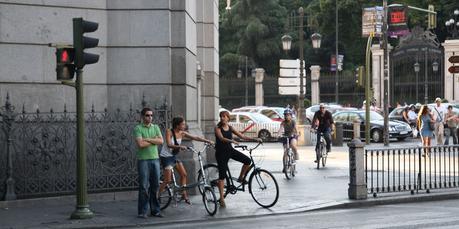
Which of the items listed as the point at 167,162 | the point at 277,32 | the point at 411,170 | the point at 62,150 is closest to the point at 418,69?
the point at 277,32

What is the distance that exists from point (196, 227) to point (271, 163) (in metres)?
11.8

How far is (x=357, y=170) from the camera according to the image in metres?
14.7

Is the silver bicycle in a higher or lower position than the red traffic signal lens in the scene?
lower

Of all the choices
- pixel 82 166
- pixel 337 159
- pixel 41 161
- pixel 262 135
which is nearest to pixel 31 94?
pixel 41 161

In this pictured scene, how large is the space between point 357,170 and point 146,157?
4023mm

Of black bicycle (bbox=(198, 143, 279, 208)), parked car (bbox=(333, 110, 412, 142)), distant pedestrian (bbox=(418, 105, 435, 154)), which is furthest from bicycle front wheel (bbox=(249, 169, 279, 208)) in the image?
parked car (bbox=(333, 110, 412, 142))

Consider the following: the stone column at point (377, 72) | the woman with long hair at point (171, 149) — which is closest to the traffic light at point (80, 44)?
the woman with long hair at point (171, 149)

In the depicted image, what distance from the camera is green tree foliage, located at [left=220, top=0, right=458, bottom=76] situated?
253ft

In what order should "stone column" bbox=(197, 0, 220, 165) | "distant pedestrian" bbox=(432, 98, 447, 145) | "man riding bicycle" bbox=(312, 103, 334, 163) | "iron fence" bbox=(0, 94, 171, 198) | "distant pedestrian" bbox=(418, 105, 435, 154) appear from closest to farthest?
1. "iron fence" bbox=(0, 94, 171, 198)
2. "man riding bicycle" bbox=(312, 103, 334, 163)
3. "stone column" bbox=(197, 0, 220, 165)
4. "distant pedestrian" bbox=(418, 105, 435, 154)
5. "distant pedestrian" bbox=(432, 98, 447, 145)

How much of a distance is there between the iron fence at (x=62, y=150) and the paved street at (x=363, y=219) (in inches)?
131

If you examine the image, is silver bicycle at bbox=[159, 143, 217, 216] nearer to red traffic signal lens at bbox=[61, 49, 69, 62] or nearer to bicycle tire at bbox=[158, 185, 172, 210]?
bicycle tire at bbox=[158, 185, 172, 210]

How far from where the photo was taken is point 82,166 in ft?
42.6

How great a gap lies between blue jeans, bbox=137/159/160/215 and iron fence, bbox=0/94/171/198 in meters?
2.37

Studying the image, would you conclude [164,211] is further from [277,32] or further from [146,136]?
[277,32]
